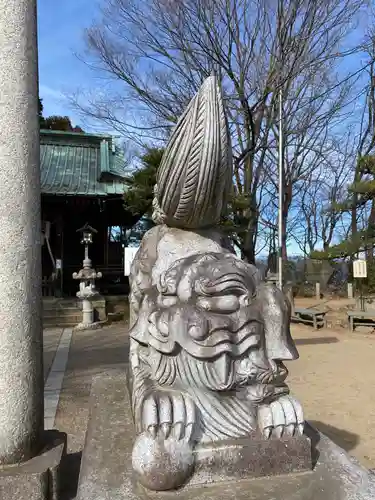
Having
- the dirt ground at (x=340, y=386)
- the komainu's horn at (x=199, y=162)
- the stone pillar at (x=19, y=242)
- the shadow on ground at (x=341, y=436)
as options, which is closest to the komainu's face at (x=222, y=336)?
the komainu's horn at (x=199, y=162)

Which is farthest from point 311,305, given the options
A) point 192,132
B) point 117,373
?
point 192,132

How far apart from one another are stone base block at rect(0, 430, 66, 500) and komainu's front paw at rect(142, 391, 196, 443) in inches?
35.4

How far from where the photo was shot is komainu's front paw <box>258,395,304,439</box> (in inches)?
58.2

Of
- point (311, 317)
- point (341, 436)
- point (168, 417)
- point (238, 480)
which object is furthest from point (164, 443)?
point (311, 317)

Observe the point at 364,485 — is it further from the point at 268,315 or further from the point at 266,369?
the point at 268,315

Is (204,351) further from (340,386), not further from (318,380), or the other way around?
(318,380)

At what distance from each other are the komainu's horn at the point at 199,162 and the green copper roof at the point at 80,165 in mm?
9808

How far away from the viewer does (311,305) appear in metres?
13.4

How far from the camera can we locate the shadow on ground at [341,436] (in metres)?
3.30

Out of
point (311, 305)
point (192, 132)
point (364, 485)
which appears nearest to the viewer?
point (364, 485)

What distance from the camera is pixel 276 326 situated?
1625 millimetres

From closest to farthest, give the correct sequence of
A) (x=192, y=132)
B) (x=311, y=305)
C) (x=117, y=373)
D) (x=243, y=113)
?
(x=192, y=132) → (x=117, y=373) → (x=243, y=113) → (x=311, y=305)

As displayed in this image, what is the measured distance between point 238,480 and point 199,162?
49.5 inches

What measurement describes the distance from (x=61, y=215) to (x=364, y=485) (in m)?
11.7
